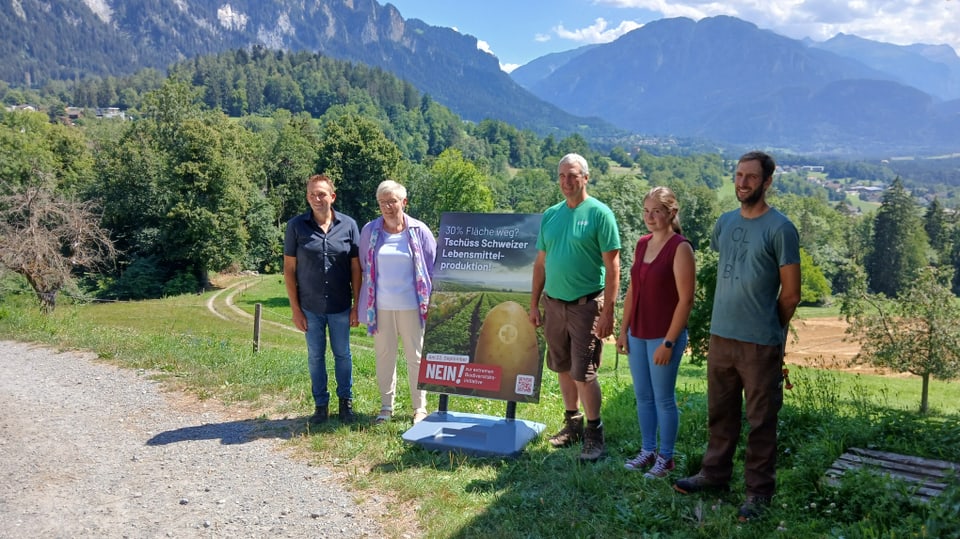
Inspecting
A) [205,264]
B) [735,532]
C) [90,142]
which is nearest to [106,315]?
[205,264]

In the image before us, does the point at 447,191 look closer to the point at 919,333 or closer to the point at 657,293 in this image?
the point at 919,333

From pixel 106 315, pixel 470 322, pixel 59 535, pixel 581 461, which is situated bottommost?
pixel 106 315

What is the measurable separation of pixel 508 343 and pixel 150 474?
3.40m

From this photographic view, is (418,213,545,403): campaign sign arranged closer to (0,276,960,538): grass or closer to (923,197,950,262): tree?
(0,276,960,538): grass

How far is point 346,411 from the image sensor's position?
275 inches

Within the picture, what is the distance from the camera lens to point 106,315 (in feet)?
94.0

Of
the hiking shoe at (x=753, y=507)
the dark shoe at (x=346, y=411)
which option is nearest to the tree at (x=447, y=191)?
the dark shoe at (x=346, y=411)

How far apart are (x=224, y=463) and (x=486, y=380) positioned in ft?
8.30

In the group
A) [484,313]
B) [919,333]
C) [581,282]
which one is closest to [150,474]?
[484,313]

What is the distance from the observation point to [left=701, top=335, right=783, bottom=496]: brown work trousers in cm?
436

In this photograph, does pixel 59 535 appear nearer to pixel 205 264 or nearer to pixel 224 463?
pixel 224 463

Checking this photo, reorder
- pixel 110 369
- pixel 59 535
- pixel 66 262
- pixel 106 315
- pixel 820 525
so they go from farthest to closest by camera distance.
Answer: pixel 106 315 < pixel 66 262 < pixel 110 369 < pixel 59 535 < pixel 820 525

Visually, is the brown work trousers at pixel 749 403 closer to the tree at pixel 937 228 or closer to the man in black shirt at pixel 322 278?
the man in black shirt at pixel 322 278

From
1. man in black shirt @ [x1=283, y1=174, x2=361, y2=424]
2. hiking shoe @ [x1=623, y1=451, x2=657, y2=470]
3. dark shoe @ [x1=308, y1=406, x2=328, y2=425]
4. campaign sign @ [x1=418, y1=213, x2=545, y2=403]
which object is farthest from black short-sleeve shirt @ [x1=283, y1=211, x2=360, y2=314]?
hiking shoe @ [x1=623, y1=451, x2=657, y2=470]
